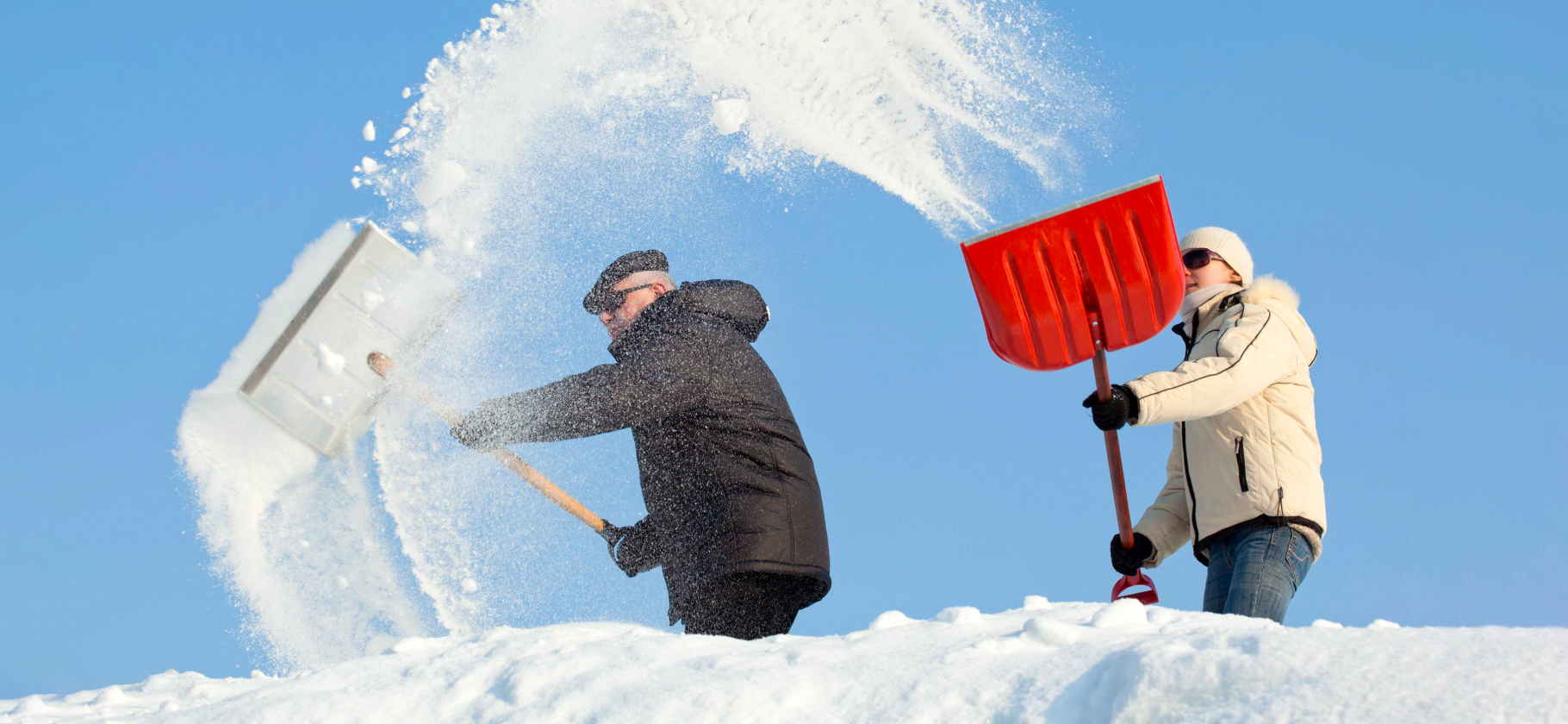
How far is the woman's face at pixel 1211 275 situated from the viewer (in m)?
3.46

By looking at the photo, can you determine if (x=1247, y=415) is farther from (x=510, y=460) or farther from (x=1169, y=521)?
(x=510, y=460)

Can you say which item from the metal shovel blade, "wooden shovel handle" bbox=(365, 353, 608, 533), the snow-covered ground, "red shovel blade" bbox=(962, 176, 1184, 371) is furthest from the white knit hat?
the metal shovel blade

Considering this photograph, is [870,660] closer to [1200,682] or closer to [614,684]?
[614,684]

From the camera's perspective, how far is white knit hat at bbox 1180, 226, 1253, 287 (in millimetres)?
3486

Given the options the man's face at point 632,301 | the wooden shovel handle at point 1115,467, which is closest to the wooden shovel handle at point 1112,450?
the wooden shovel handle at point 1115,467

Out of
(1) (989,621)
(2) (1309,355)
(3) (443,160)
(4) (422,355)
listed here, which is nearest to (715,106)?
(3) (443,160)

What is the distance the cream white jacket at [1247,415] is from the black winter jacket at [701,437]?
1.09 meters

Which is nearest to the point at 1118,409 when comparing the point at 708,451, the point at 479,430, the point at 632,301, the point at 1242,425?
the point at 1242,425

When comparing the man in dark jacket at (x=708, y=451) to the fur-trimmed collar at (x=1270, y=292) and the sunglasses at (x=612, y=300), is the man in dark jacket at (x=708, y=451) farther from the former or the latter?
the fur-trimmed collar at (x=1270, y=292)

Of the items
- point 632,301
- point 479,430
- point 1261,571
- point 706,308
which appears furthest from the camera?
point 632,301

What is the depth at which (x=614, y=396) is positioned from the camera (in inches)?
132

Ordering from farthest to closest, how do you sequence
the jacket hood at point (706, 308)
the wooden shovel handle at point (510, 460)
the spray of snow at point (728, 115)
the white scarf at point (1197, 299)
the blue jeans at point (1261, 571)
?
1. the spray of snow at point (728, 115)
2. the wooden shovel handle at point (510, 460)
3. the jacket hood at point (706, 308)
4. the white scarf at point (1197, 299)
5. the blue jeans at point (1261, 571)

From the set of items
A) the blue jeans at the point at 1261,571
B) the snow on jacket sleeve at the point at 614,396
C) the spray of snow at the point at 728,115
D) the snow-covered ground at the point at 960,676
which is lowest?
the snow-covered ground at the point at 960,676

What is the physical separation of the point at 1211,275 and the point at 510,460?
2.99 m
